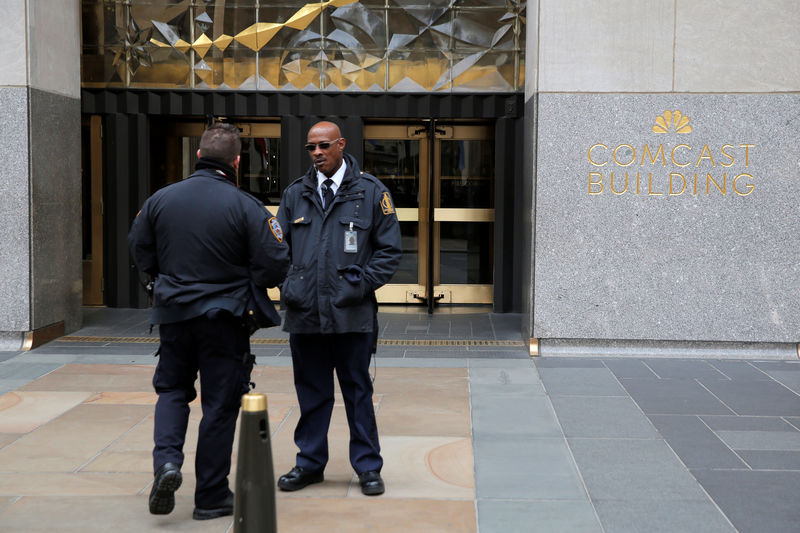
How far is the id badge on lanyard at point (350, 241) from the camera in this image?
15.2 feet

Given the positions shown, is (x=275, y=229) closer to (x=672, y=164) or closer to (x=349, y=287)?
(x=349, y=287)

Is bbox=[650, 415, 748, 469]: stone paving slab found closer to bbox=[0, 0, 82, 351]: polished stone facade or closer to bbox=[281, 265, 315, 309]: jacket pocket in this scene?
bbox=[281, 265, 315, 309]: jacket pocket

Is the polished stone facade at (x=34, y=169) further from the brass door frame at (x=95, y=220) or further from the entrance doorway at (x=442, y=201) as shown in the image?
the entrance doorway at (x=442, y=201)

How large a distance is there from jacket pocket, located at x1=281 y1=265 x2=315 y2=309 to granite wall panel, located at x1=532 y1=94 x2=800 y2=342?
4077 millimetres

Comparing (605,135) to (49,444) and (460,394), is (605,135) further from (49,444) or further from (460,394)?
(49,444)

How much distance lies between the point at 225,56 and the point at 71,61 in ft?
6.59

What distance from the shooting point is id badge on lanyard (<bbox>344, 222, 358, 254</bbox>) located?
4.62m

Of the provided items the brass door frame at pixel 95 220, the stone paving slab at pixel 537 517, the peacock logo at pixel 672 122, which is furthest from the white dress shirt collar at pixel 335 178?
the brass door frame at pixel 95 220

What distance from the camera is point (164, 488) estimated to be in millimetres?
4062

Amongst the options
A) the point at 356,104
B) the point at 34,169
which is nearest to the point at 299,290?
the point at 34,169

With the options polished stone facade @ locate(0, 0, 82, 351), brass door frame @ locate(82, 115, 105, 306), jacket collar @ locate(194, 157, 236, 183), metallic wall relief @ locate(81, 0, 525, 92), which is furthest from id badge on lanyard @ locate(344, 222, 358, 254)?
brass door frame @ locate(82, 115, 105, 306)

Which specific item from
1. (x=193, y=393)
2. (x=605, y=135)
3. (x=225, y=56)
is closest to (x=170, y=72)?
(x=225, y=56)

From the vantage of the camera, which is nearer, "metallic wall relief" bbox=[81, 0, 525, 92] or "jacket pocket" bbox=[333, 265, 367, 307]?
"jacket pocket" bbox=[333, 265, 367, 307]

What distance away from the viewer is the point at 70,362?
8.00m
